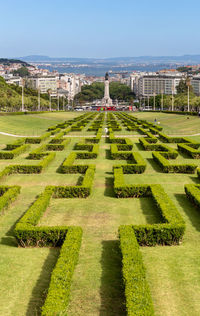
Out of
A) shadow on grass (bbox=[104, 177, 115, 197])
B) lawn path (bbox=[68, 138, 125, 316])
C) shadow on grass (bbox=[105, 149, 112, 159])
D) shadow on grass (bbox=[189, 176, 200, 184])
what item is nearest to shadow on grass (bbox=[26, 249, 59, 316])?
lawn path (bbox=[68, 138, 125, 316])

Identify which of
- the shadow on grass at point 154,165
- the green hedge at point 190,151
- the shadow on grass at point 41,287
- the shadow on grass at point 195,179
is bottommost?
the shadow on grass at point 41,287

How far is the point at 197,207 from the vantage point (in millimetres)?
16578

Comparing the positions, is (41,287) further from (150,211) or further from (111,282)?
(150,211)

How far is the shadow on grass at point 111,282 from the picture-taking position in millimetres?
8875

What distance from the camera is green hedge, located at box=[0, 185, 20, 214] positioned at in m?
16.2

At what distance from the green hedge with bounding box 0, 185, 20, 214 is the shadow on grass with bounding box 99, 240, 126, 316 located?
570 centimetres

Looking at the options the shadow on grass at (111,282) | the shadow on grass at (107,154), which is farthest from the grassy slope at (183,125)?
the shadow on grass at (111,282)

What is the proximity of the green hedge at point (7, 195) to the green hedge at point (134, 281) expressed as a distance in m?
6.74

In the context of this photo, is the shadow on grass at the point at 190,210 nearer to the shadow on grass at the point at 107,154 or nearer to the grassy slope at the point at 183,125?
the shadow on grass at the point at 107,154

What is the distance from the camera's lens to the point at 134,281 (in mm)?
9016

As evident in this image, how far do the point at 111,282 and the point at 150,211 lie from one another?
6.37 metres

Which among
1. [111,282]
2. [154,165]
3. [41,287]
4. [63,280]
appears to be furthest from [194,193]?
[154,165]

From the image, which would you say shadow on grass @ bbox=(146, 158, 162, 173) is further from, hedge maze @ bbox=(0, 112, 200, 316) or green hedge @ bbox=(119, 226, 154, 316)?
green hedge @ bbox=(119, 226, 154, 316)

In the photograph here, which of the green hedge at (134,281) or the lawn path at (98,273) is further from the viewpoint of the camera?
the lawn path at (98,273)
